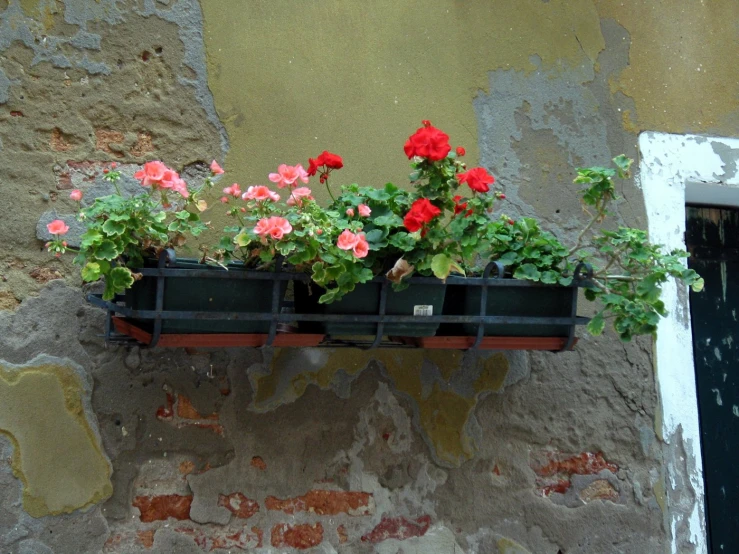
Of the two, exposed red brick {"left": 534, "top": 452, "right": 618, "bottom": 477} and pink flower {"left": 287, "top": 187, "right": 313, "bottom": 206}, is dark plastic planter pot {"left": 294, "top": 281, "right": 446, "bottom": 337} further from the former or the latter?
exposed red brick {"left": 534, "top": 452, "right": 618, "bottom": 477}

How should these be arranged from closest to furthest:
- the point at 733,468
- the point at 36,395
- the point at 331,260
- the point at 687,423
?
1. the point at 331,260
2. the point at 36,395
3. the point at 687,423
4. the point at 733,468

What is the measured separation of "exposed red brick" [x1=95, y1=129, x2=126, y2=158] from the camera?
202 centimetres

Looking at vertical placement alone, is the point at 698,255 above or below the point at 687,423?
above

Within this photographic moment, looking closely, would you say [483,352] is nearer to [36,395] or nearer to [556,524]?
[556,524]

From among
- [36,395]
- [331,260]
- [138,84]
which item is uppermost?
[138,84]

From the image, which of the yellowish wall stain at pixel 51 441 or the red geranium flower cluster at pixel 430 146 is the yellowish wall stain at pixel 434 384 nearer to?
the yellowish wall stain at pixel 51 441

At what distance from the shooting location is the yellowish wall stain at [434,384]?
2087 millimetres

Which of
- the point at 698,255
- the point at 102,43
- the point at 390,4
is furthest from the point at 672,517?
the point at 102,43

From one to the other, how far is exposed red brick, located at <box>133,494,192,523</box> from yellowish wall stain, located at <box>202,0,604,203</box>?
882 mm

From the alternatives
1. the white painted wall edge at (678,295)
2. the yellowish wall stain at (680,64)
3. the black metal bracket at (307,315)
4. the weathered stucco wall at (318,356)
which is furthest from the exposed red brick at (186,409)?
the yellowish wall stain at (680,64)

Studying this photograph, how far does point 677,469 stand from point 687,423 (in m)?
0.15

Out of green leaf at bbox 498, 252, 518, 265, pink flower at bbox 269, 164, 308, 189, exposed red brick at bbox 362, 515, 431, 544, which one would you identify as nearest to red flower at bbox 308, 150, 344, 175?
pink flower at bbox 269, 164, 308, 189

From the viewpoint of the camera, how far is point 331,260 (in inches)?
65.5

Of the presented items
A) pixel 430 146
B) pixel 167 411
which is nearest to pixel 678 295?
pixel 430 146
